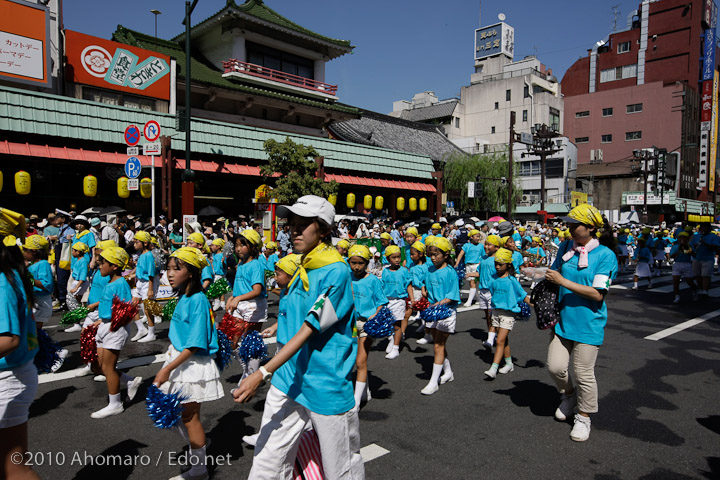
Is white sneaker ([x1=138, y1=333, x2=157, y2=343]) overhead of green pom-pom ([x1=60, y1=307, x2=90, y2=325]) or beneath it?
beneath

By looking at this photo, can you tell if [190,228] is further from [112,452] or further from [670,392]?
[670,392]

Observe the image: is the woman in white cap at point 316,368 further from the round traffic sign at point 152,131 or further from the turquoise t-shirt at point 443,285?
the round traffic sign at point 152,131

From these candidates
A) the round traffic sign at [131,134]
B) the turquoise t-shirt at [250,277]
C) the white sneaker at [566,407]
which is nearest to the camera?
the white sneaker at [566,407]

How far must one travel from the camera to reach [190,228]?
13.1 m

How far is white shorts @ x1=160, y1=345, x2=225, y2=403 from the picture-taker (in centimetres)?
337

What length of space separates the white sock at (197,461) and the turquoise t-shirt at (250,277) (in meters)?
2.30

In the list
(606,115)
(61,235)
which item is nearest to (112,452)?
(61,235)

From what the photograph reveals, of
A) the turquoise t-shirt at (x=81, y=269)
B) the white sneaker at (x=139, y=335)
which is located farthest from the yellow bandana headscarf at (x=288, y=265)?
the turquoise t-shirt at (x=81, y=269)

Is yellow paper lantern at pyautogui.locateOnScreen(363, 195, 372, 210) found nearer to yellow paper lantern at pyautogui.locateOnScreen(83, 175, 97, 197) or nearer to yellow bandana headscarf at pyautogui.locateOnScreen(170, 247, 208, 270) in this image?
yellow paper lantern at pyautogui.locateOnScreen(83, 175, 97, 197)

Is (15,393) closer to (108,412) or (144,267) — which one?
(108,412)

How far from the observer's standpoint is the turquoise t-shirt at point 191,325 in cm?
339

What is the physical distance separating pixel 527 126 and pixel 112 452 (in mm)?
56740

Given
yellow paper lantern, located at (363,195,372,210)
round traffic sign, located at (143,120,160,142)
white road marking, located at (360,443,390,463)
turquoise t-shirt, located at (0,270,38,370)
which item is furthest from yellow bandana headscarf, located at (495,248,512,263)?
yellow paper lantern, located at (363,195,372,210)

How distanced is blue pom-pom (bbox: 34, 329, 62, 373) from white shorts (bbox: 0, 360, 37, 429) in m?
0.61
